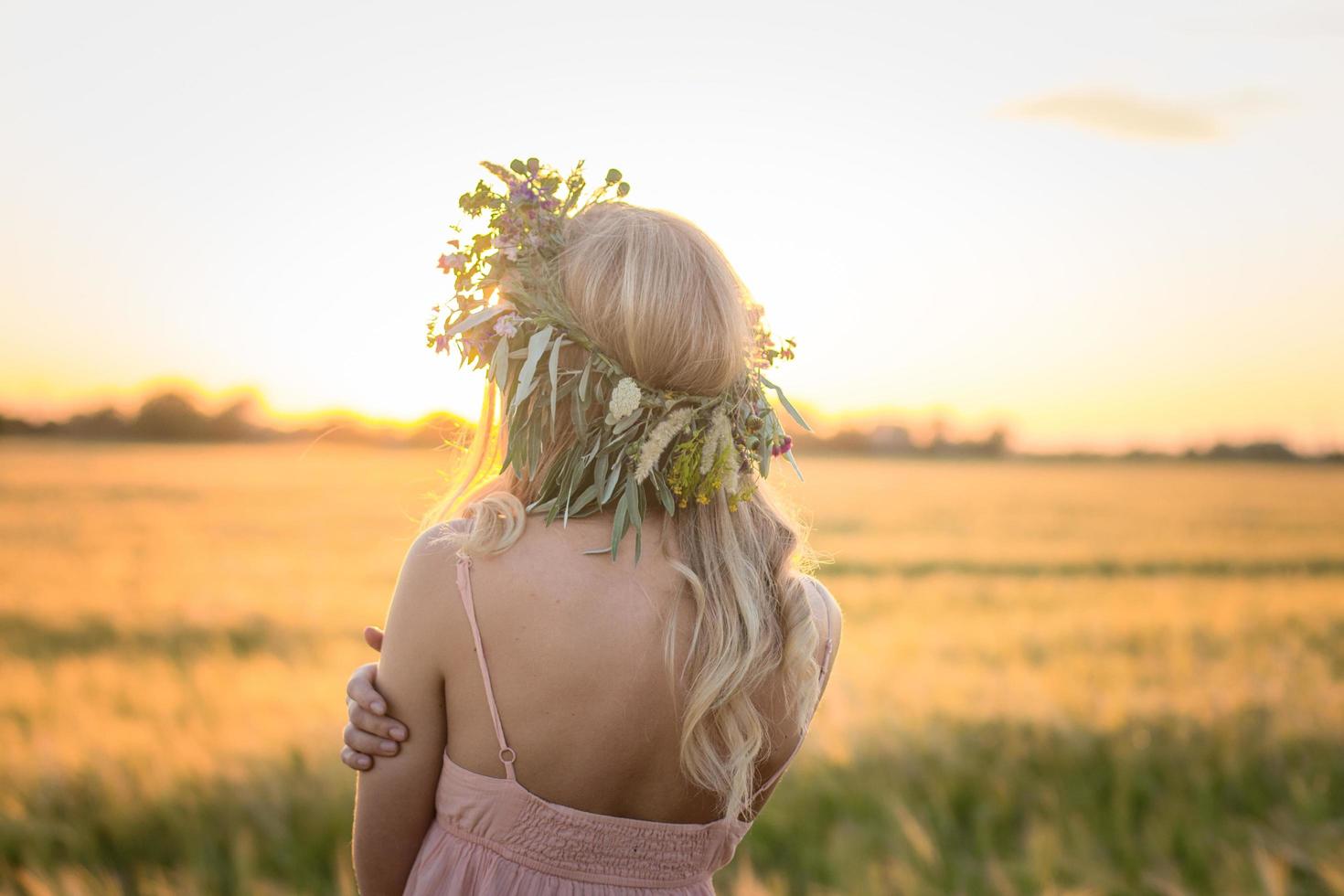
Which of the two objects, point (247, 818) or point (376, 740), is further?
point (247, 818)

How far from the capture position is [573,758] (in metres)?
1.74

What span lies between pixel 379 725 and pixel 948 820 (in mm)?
3782

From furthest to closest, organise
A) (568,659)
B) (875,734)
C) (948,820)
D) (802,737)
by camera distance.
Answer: (875,734) → (948,820) → (802,737) → (568,659)

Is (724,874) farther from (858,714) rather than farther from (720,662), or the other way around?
(720,662)

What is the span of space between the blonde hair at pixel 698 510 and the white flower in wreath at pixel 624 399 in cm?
6

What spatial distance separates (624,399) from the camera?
5.63ft

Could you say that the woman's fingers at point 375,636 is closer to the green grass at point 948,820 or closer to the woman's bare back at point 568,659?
the woman's bare back at point 568,659

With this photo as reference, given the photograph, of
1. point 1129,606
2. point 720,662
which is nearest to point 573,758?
point 720,662

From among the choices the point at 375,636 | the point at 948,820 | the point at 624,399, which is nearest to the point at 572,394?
the point at 624,399

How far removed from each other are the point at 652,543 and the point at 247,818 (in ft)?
11.7

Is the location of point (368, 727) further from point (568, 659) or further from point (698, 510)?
point (698, 510)

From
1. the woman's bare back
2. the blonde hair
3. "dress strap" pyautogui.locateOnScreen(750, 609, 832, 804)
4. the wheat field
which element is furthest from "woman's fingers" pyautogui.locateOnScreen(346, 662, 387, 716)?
"dress strap" pyautogui.locateOnScreen(750, 609, 832, 804)

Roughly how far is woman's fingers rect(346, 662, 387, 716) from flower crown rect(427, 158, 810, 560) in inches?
16.1

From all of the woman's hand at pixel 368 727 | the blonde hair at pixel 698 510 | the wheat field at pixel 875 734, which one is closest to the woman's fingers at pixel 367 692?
the woman's hand at pixel 368 727
